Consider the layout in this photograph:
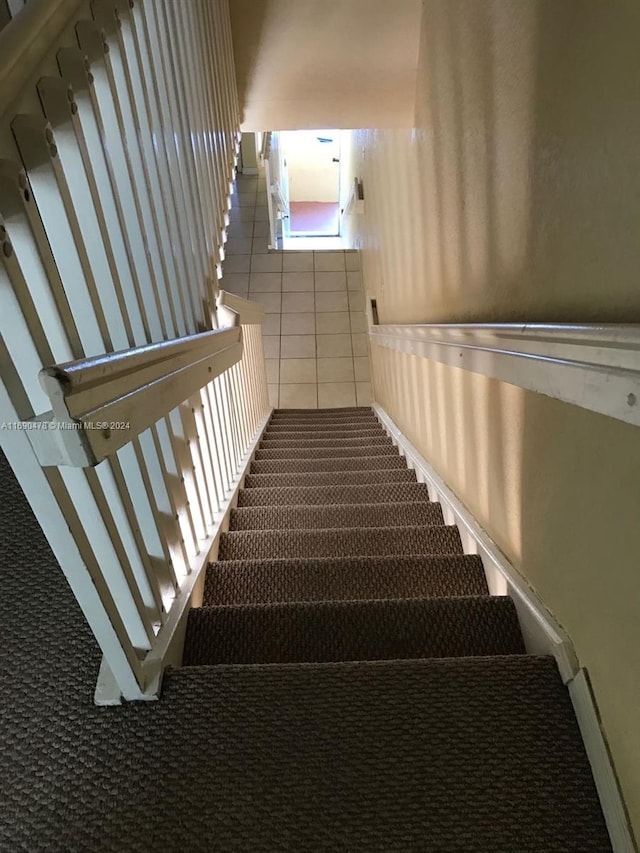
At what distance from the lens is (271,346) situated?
5176 millimetres

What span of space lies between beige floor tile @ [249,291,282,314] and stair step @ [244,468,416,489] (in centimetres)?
308

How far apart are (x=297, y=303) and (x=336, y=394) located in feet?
3.52

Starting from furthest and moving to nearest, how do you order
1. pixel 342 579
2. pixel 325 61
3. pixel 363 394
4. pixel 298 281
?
1. pixel 298 281
2. pixel 363 394
3. pixel 325 61
4. pixel 342 579

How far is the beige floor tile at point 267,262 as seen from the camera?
555 centimetres

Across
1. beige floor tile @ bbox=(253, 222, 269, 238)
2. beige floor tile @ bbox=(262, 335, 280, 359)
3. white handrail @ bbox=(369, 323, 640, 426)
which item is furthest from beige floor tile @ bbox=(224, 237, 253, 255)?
white handrail @ bbox=(369, 323, 640, 426)

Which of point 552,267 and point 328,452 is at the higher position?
point 552,267

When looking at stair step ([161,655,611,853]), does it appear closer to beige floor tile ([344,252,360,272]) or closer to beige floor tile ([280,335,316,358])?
beige floor tile ([280,335,316,358])

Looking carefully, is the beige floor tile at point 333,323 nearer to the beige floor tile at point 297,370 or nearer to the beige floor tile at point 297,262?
the beige floor tile at point 297,370

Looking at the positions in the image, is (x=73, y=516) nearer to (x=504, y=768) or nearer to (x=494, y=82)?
(x=504, y=768)

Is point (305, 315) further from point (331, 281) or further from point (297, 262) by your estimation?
point (297, 262)

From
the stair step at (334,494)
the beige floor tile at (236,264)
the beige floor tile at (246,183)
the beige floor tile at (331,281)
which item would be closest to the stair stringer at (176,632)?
the stair step at (334,494)

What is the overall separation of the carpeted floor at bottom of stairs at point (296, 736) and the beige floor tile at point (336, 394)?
370 cm

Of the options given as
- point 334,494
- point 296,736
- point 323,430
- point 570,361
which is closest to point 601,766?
point 296,736

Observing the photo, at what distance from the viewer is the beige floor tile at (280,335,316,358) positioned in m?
5.12
